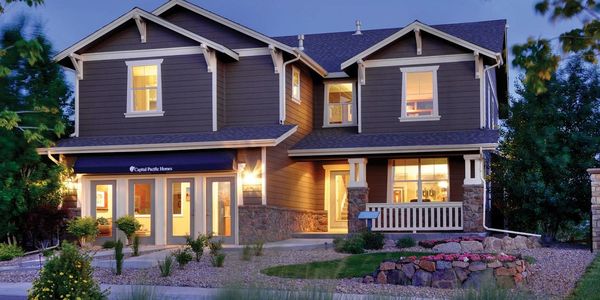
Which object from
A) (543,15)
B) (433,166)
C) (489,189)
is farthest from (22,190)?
(543,15)

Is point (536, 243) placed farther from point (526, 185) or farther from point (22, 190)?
point (22, 190)

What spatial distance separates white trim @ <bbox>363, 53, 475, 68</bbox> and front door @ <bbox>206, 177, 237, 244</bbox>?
19.8ft

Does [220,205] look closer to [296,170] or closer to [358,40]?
[296,170]

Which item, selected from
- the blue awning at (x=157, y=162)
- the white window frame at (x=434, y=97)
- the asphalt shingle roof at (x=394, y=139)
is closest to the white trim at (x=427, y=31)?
the white window frame at (x=434, y=97)

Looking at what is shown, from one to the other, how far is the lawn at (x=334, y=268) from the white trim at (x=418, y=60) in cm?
848

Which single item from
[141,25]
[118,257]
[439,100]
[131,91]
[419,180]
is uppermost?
[141,25]

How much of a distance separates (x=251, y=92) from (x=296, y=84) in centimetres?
181

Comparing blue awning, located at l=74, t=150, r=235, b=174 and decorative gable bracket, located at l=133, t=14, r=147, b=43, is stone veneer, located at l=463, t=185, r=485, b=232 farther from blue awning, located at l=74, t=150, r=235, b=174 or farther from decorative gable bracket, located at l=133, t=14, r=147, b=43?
decorative gable bracket, located at l=133, t=14, r=147, b=43

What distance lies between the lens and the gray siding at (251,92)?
2519 centimetres

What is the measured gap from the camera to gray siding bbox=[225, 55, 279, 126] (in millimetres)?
25188

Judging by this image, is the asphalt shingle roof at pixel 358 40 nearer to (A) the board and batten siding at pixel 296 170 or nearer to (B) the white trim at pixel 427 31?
(B) the white trim at pixel 427 31

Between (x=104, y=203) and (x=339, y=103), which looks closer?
(x=104, y=203)

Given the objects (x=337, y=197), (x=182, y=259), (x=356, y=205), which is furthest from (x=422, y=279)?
(x=337, y=197)

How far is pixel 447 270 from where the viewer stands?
48.5 ft
